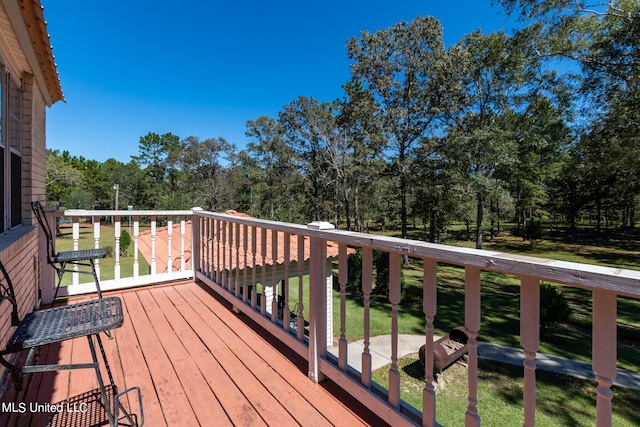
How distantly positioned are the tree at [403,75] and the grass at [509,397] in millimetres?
9965

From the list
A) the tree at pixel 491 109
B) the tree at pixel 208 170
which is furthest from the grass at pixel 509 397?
the tree at pixel 208 170

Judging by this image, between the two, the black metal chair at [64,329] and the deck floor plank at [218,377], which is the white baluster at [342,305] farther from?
the black metal chair at [64,329]

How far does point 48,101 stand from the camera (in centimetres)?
410

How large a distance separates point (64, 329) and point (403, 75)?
49.8 ft

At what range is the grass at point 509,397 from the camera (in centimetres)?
469

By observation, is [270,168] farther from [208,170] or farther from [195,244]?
[195,244]

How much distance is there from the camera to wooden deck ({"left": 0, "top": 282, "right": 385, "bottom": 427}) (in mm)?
1569

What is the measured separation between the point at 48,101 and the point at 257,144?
20877mm

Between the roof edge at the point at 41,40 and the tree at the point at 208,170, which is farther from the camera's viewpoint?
the tree at the point at 208,170

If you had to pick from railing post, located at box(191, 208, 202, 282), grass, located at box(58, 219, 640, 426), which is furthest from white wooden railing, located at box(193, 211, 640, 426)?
grass, located at box(58, 219, 640, 426)

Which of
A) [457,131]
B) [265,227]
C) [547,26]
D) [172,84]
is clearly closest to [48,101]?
[265,227]

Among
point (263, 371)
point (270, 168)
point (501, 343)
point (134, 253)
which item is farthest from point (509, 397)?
point (270, 168)

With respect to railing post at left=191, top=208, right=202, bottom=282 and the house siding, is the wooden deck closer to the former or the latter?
the house siding

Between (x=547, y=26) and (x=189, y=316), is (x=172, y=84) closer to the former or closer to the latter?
(x=547, y=26)
